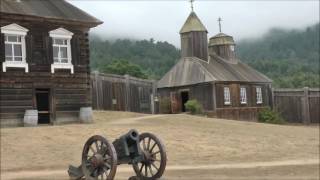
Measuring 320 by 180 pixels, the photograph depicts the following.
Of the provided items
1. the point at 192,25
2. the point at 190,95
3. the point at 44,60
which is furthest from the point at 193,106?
the point at 44,60

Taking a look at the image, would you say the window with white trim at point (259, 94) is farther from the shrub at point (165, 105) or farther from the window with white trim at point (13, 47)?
the window with white trim at point (13, 47)

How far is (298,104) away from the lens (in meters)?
44.7

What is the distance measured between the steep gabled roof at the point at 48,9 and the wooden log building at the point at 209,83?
1397 centimetres

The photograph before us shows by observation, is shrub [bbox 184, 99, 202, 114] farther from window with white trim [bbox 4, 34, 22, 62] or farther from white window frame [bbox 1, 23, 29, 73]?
window with white trim [bbox 4, 34, 22, 62]

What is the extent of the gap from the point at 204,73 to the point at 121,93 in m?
8.06

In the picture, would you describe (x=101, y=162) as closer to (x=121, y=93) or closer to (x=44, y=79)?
(x=44, y=79)

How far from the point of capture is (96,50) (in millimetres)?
97688

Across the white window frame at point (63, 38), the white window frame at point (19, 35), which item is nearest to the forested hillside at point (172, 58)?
the white window frame at point (63, 38)

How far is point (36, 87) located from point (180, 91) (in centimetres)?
1745

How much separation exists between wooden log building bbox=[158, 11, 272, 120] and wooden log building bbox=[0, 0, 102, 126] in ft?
45.3

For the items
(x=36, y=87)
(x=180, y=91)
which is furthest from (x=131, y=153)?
(x=180, y=91)

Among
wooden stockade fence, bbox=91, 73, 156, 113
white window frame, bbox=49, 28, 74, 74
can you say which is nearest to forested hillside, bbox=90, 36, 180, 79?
wooden stockade fence, bbox=91, 73, 156, 113

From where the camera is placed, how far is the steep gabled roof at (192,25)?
1780 inches

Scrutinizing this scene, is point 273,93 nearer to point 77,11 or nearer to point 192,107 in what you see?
point 192,107
